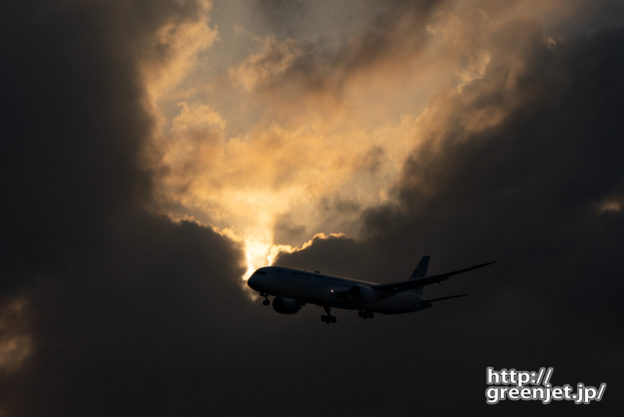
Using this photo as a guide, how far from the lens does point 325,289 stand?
85.6 meters

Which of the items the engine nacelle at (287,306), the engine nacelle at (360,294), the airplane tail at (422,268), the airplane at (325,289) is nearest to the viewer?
the airplane at (325,289)

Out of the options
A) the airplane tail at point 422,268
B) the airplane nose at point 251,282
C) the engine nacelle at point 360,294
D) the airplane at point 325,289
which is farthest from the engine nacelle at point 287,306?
the airplane tail at point 422,268

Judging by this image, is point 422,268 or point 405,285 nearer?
point 405,285

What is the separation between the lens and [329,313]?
93.2m

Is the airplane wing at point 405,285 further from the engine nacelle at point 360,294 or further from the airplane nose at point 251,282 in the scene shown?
the airplane nose at point 251,282

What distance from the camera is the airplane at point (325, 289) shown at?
82.7m

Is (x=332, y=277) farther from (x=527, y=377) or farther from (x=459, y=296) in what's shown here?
(x=527, y=377)

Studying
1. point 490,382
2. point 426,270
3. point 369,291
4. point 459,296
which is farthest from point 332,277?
point 426,270

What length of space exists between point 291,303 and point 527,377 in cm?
4021

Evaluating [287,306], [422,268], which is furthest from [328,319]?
[422,268]

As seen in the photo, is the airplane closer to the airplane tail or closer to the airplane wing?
the airplane wing

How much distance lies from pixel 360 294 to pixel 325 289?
433cm

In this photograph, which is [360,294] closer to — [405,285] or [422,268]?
[405,285]

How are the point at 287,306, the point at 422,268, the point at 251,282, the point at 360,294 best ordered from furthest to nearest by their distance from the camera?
1. the point at 422,268
2. the point at 287,306
3. the point at 360,294
4. the point at 251,282
